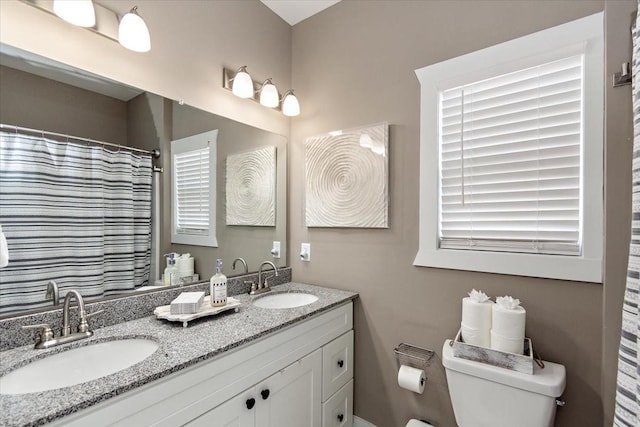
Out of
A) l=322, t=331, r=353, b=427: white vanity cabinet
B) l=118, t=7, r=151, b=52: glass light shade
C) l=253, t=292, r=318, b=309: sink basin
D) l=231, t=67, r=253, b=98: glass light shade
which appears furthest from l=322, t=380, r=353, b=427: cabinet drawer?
l=118, t=7, r=151, b=52: glass light shade

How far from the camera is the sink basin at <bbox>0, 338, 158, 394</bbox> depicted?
0.90 metres

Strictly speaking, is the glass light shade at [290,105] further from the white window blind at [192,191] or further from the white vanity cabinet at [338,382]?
the white vanity cabinet at [338,382]

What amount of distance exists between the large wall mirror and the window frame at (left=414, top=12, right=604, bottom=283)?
0.98 m

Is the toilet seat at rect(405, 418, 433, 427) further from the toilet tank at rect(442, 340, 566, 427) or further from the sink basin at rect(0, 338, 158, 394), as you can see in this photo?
the sink basin at rect(0, 338, 158, 394)

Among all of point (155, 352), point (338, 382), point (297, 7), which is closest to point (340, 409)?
point (338, 382)

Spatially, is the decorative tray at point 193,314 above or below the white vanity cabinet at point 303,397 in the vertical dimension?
above

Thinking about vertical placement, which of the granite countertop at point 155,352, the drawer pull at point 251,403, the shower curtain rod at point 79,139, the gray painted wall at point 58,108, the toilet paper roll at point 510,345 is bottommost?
the drawer pull at point 251,403

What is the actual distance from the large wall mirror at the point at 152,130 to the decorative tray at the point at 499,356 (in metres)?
1.22

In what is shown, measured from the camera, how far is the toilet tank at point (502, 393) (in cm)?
111

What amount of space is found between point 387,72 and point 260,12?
0.94 m

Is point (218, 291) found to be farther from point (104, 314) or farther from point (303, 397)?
point (303, 397)

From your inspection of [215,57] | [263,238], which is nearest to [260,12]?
[215,57]

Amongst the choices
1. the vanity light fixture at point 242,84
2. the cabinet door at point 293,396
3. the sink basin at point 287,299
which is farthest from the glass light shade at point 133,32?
the cabinet door at point 293,396

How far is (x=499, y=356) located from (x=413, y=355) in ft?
1.60
